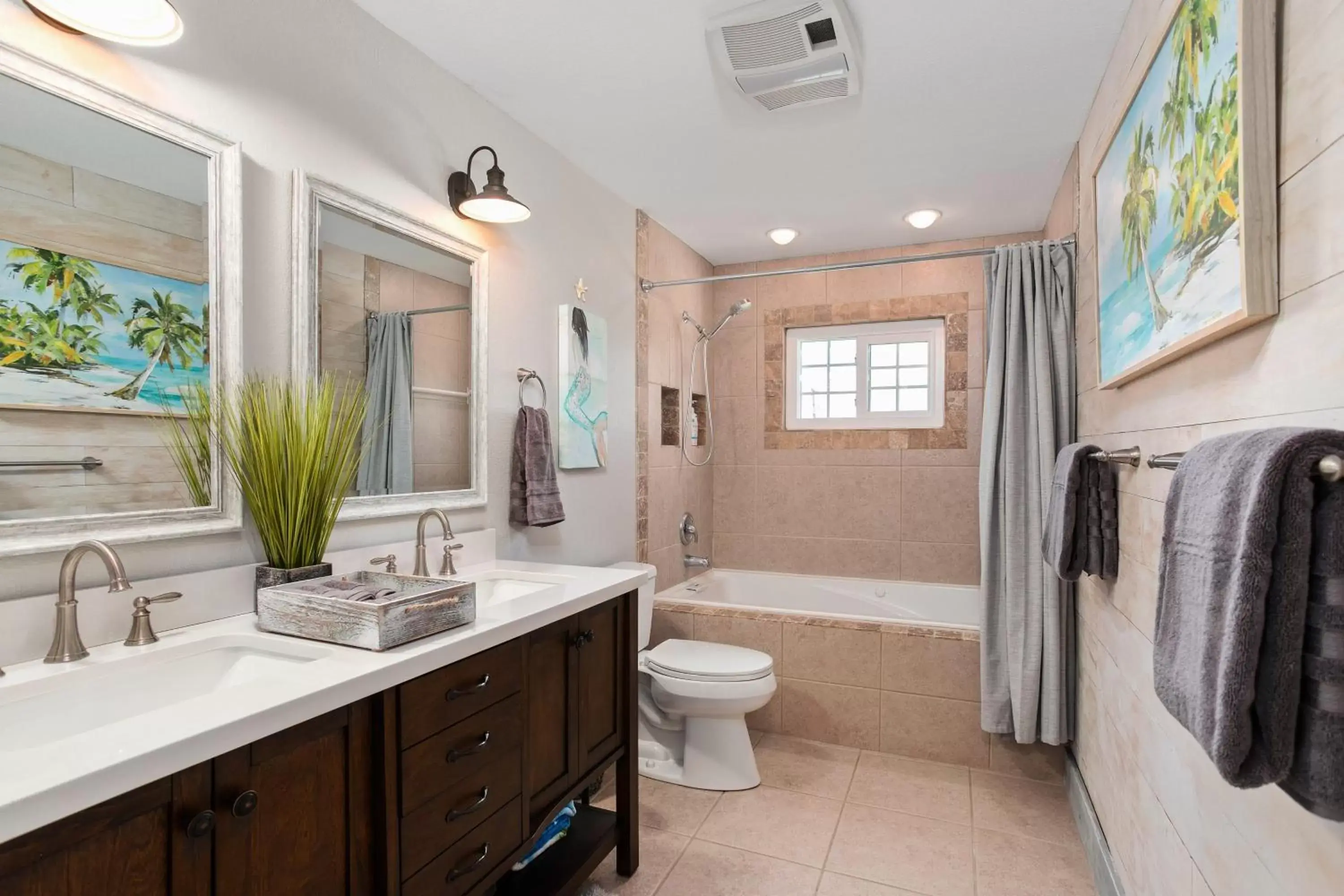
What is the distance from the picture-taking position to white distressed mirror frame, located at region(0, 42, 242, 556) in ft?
3.79

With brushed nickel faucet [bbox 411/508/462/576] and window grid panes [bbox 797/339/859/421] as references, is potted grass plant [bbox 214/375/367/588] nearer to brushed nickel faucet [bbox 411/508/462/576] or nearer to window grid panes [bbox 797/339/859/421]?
brushed nickel faucet [bbox 411/508/462/576]

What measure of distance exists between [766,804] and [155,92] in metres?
2.61

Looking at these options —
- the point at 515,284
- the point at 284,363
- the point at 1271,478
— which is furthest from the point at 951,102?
the point at 284,363

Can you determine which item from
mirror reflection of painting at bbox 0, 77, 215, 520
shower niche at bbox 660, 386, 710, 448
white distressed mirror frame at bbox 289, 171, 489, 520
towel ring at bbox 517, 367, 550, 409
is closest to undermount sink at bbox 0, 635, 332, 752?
mirror reflection of painting at bbox 0, 77, 215, 520

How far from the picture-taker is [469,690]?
1.37 metres

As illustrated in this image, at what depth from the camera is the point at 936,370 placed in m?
3.76

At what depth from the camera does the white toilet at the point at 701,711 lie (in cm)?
253

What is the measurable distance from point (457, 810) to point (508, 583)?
69 cm

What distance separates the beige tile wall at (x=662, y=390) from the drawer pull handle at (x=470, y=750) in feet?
5.79

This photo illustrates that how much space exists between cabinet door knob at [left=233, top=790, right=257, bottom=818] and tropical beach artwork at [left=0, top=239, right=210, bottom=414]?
751 millimetres

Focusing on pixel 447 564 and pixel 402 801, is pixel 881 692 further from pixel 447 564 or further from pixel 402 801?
pixel 402 801

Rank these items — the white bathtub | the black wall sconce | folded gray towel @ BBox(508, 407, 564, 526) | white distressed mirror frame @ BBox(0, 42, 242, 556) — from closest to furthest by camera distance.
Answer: white distressed mirror frame @ BBox(0, 42, 242, 556) → the black wall sconce → folded gray towel @ BBox(508, 407, 564, 526) → the white bathtub

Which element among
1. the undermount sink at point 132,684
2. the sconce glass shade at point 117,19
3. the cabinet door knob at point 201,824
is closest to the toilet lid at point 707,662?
the undermount sink at point 132,684

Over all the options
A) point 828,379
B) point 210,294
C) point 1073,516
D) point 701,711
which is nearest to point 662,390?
point 828,379
